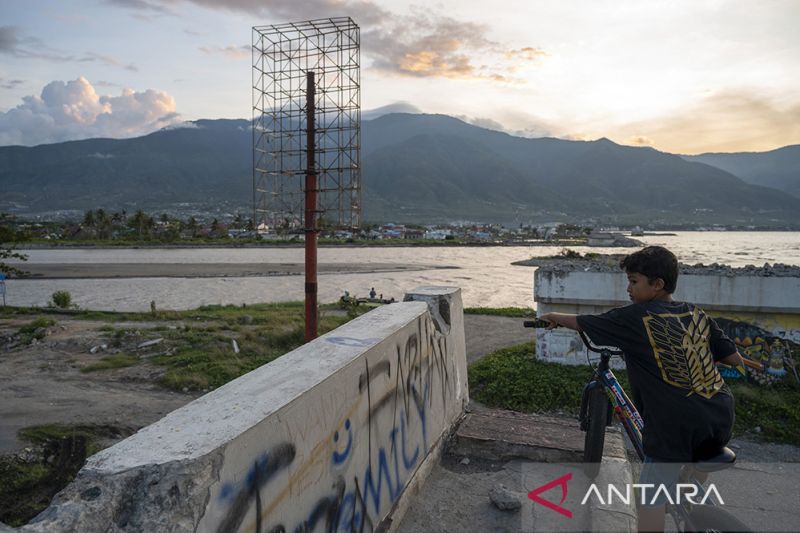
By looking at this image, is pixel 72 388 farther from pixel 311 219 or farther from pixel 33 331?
pixel 311 219

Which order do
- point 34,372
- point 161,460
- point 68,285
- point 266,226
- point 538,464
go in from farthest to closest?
point 68,285
point 266,226
point 34,372
point 538,464
point 161,460

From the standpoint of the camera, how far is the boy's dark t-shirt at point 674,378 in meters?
2.98

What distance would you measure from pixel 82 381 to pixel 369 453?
414 inches

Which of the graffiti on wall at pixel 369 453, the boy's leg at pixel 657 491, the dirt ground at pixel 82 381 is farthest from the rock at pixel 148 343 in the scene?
the boy's leg at pixel 657 491

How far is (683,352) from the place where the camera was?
3018mm

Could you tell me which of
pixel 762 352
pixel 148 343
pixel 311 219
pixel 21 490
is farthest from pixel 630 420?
pixel 148 343

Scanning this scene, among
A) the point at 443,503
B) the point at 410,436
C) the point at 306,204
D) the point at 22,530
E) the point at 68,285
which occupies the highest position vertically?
the point at 306,204

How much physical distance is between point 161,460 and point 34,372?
1278 cm

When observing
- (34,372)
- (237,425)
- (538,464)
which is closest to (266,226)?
(34,372)

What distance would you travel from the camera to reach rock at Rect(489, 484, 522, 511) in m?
4.32

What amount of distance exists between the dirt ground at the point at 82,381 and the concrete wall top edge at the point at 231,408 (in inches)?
255

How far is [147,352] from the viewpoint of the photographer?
14.1 metres

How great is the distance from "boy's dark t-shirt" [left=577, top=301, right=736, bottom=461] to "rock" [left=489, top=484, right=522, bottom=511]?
153 cm

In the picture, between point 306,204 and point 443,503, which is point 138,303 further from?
point 443,503
